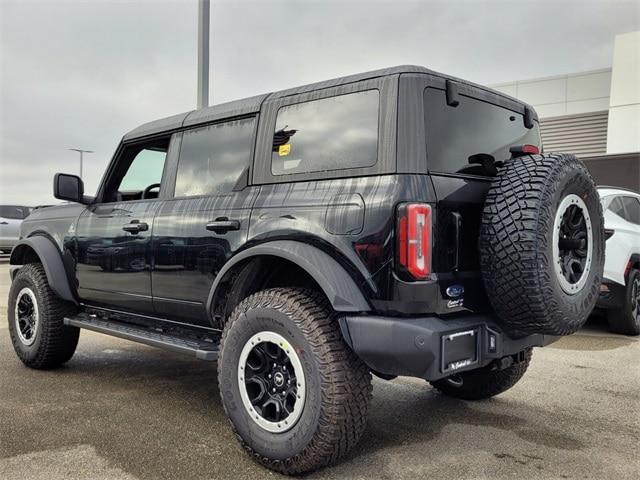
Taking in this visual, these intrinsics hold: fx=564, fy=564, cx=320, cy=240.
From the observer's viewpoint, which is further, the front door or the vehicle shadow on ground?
the front door

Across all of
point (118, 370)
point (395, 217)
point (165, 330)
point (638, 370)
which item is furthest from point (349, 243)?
point (638, 370)

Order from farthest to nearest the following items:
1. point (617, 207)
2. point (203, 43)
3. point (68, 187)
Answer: point (203, 43) < point (617, 207) < point (68, 187)

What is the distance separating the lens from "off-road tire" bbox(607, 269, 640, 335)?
20.9 feet

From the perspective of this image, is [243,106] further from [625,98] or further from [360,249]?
[625,98]

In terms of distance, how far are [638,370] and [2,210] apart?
17.8 metres

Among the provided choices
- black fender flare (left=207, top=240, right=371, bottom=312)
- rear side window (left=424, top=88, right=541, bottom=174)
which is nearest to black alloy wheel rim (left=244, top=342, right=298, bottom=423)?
black fender flare (left=207, top=240, right=371, bottom=312)

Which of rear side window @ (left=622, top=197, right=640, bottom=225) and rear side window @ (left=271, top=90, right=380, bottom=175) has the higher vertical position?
rear side window @ (left=271, top=90, right=380, bottom=175)

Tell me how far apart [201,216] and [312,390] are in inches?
54.9

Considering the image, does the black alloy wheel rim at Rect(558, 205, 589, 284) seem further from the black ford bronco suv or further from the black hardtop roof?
the black hardtop roof

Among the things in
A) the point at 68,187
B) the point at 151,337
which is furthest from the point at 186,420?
the point at 68,187

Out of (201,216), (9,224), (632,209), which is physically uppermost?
(632,209)

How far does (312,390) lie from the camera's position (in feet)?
8.79

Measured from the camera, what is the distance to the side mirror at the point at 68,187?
4.41 meters

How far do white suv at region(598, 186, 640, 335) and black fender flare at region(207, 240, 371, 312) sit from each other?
14.8ft
